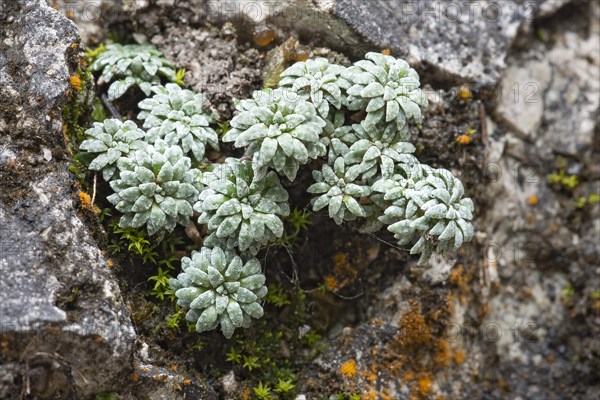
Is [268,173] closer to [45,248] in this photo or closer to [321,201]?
[321,201]

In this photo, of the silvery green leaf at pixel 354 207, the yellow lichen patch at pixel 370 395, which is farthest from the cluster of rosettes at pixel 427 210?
the yellow lichen patch at pixel 370 395

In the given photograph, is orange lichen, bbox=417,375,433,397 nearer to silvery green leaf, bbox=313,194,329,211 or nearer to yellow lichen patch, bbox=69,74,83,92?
silvery green leaf, bbox=313,194,329,211

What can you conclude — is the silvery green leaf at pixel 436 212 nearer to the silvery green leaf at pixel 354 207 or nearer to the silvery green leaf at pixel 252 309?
the silvery green leaf at pixel 354 207

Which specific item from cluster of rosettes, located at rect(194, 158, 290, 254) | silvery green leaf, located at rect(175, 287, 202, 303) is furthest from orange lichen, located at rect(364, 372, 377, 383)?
silvery green leaf, located at rect(175, 287, 202, 303)

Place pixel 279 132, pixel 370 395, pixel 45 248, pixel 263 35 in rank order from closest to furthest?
1. pixel 45 248
2. pixel 279 132
3. pixel 370 395
4. pixel 263 35

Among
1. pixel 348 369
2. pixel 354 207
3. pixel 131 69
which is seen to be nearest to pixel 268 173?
pixel 354 207

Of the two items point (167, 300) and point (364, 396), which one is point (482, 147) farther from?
point (167, 300)

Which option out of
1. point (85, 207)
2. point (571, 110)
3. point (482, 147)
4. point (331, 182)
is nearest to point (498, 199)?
point (482, 147)
